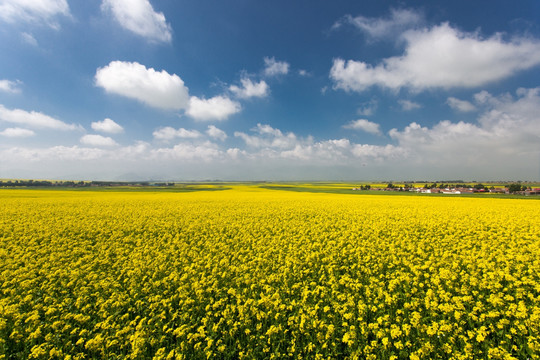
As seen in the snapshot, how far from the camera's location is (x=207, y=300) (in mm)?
5496

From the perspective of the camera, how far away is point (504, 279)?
6.57 m

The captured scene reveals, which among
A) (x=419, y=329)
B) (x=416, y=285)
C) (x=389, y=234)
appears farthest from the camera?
(x=389, y=234)

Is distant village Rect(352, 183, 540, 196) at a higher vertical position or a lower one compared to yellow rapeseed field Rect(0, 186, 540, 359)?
higher

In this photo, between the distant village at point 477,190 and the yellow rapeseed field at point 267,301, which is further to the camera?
the distant village at point 477,190

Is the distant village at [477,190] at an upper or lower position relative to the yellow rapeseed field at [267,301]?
upper

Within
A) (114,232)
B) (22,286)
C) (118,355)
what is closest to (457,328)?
(118,355)

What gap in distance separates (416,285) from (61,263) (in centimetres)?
1194

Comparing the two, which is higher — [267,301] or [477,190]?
[477,190]

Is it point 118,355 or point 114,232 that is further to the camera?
point 114,232

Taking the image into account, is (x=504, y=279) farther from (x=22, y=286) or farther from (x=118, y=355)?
(x=22, y=286)

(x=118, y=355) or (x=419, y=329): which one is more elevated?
(x=419, y=329)

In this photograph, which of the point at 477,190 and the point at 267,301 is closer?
the point at 267,301

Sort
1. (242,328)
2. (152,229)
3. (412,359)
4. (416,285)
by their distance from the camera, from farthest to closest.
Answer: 1. (152,229)
2. (416,285)
3. (242,328)
4. (412,359)

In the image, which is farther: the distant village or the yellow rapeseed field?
the distant village
